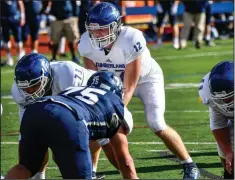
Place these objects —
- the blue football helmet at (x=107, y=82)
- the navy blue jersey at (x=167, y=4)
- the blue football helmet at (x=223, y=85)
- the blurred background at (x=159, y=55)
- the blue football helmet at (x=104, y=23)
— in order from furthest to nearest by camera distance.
Result: the navy blue jersey at (x=167, y=4)
the blurred background at (x=159, y=55)
the blue football helmet at (x=104, y=23)
the blue football helmet at (x=223, y=85)
the blue football helmet at (x=107, y=82)

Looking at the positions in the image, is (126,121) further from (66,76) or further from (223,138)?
Answer: (223,138)

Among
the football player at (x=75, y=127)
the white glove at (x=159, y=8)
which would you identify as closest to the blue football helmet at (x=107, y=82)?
the football player at (x=75, y=127)

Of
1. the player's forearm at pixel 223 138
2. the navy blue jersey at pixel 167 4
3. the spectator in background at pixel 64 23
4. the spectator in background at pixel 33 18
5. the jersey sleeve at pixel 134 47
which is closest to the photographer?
the player's forearm at pixel 223 138

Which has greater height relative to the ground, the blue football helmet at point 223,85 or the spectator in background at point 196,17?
the blue football helmet at point 223,85

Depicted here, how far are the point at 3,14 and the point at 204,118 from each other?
23.3 feet

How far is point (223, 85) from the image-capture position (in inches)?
206

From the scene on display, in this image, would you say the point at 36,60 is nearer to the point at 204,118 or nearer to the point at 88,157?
the point at 88,157

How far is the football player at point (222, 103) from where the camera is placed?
5250 mm

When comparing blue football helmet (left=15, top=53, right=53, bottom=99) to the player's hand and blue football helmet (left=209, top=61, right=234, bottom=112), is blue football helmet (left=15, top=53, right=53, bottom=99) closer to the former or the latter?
blue football helmet (left=209, top=61, right=234, bottom=112)

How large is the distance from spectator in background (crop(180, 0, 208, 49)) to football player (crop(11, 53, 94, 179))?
11.5 m

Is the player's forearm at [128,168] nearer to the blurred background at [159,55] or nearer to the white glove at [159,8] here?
the blurred background at [159,55]

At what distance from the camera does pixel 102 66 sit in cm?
644

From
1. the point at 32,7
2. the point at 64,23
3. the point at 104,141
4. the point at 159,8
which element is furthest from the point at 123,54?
the point at 159,8

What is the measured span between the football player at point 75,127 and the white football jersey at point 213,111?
2.19ft
